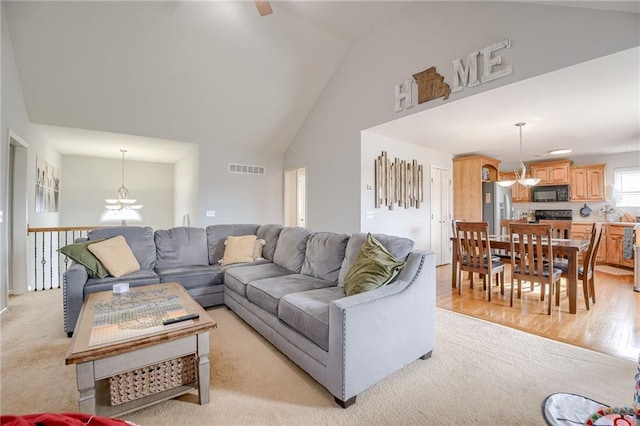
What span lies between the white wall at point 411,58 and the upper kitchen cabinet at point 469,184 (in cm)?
291

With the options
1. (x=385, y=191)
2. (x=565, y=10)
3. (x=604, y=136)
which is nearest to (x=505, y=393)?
(x=565, y=10)

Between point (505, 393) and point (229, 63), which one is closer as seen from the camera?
point (505, 393)

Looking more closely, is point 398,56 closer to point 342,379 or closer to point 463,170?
point 463,170

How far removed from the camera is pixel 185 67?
442cm

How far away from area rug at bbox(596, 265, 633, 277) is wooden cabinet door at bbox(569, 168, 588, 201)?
152 centimetres

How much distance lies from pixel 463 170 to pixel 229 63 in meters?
5.13

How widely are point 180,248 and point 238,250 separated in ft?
2.41

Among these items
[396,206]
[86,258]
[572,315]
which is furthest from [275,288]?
[396,206]

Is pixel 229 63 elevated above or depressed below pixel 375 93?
above

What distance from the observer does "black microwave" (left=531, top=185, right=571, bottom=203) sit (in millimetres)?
6630

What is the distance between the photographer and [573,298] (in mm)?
3205

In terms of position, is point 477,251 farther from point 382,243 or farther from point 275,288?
point 275,288

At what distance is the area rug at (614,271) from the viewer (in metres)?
5.19

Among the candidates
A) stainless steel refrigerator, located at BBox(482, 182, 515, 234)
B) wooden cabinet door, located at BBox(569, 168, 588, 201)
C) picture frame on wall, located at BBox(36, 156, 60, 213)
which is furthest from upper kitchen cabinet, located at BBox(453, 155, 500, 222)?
picture frame on wall, located at BBox(36, 156, 60, 213)
